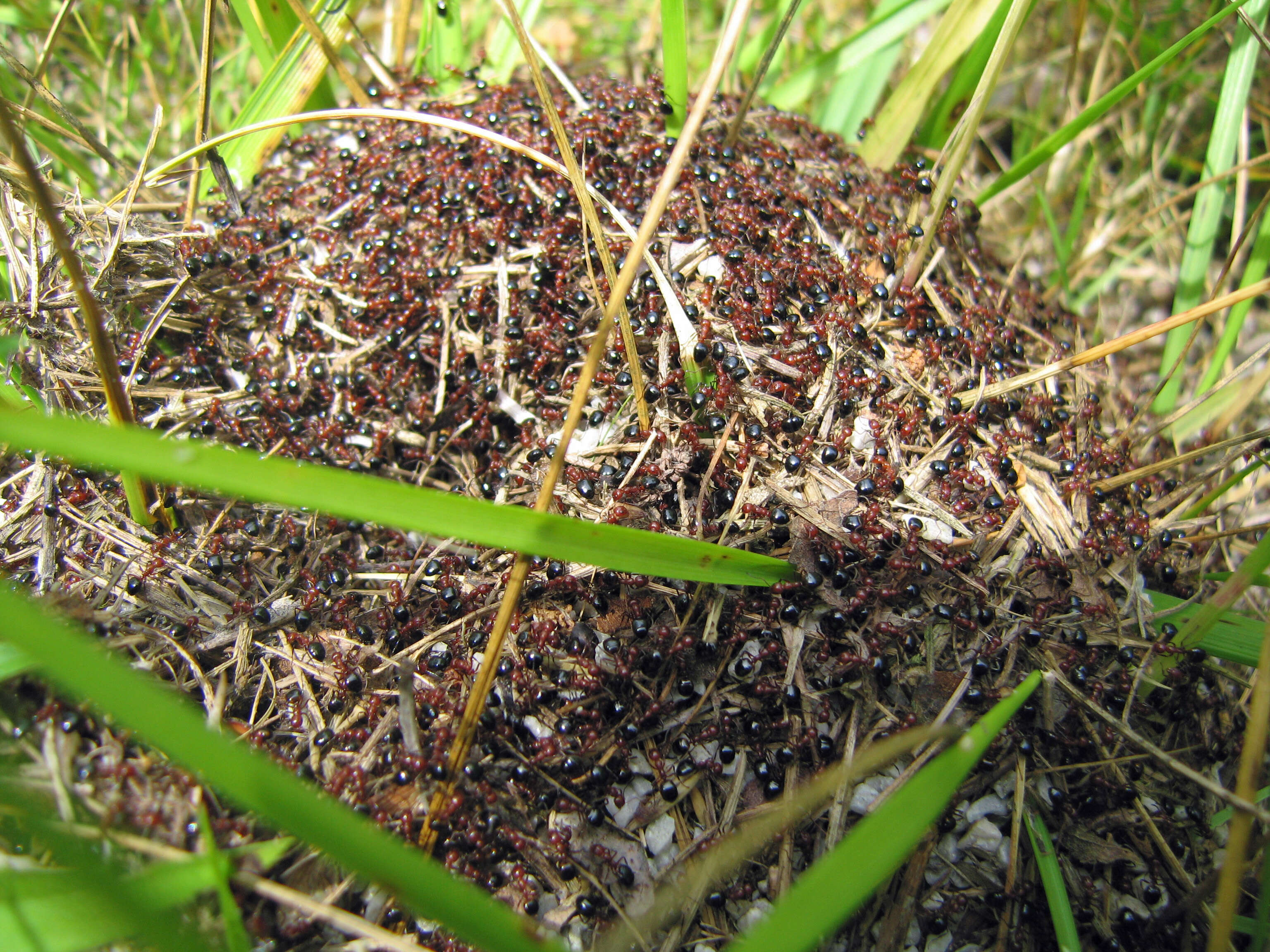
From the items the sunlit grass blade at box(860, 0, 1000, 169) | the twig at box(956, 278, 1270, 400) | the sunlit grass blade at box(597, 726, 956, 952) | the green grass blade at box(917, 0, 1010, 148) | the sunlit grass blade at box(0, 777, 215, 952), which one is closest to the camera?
the sunlit grass blade at box(0, 777, 215, 952)

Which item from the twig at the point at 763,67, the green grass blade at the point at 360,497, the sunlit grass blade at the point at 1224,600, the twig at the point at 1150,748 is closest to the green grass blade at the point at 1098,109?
the twig at the point at 763,67

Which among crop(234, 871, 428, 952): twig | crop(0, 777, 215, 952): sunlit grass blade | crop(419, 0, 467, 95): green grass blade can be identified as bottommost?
crop(234, 871, 428, 952): twig

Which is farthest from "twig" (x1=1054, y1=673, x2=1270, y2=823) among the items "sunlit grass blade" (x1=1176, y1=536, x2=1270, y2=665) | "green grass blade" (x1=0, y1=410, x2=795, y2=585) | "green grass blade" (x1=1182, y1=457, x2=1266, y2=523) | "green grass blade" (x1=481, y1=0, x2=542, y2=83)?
"green grass blade" (x1=481, y1=0, x2=542, y2=83)

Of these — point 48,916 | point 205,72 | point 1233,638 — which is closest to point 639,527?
point 48,916

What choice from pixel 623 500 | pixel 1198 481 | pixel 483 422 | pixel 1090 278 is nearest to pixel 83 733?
pixel 483 422

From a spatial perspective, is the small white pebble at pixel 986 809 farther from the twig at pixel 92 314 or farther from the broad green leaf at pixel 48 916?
the twig at pixel 92 314

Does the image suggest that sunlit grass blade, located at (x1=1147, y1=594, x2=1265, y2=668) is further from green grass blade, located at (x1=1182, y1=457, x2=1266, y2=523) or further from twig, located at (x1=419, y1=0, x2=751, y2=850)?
twig, located at (x1=419, y1=0, x2=751, y2=850)

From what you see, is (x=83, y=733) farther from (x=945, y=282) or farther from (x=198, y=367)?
(x=945, y=282)
